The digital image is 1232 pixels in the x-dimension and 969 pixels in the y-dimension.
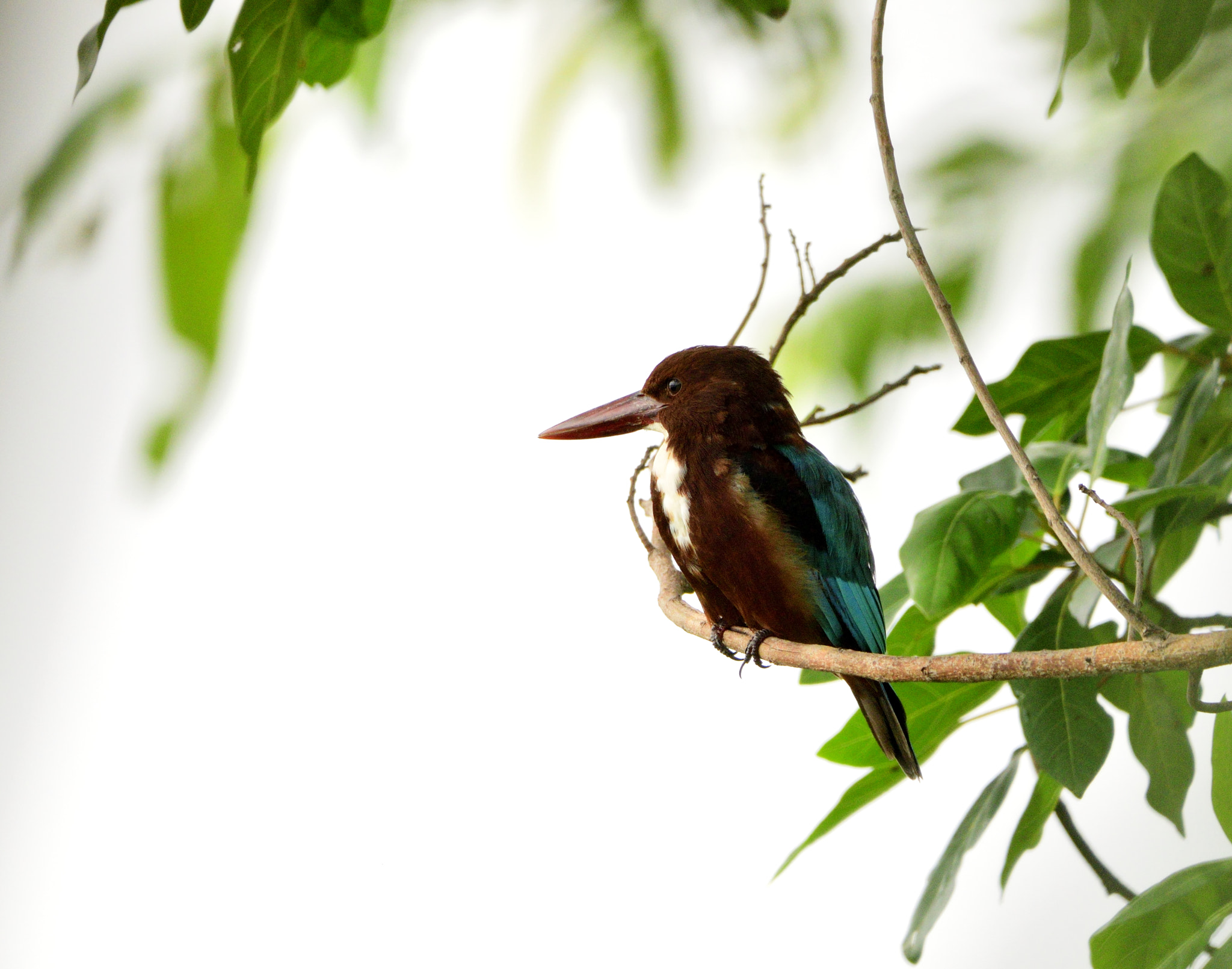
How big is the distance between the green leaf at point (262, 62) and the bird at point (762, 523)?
1.52ft

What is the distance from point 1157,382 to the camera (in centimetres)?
168

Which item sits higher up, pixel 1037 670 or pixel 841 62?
pixel 841 62

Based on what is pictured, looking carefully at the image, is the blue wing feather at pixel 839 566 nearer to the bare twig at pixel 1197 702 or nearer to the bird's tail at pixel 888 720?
the bird's tail at pixel 888 720

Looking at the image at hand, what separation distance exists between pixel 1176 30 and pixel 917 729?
544 millimetres

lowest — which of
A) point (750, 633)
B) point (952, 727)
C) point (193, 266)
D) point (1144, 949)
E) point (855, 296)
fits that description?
point (1144, 949)

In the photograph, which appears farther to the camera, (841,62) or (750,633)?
(841,62)

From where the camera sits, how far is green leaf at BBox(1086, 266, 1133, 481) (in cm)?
63

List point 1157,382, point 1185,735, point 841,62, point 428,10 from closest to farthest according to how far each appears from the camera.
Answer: point 1185,735, point 428,10, point 841,62, point 1157,382

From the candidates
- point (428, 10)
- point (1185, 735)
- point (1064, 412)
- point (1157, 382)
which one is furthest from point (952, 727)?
point (1157, 382)

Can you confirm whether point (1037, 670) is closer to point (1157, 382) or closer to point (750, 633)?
point (750, 633)

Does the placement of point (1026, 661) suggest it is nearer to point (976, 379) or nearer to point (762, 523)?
point (976, 379)

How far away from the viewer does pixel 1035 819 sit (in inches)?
31.9

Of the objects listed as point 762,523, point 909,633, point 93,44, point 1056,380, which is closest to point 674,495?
point 762,523

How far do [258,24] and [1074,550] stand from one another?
0.57 meters
